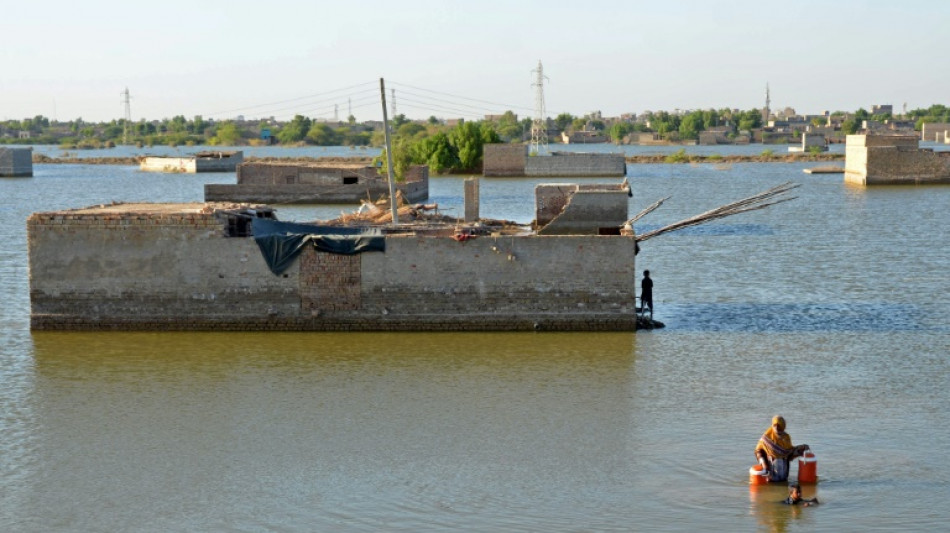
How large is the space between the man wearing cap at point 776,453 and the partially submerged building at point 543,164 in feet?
222

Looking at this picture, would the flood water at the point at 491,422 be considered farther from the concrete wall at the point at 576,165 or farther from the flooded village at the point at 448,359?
the concrete wall at the point at 576,165

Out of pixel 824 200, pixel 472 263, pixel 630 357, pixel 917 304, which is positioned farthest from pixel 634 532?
pixel 824 200

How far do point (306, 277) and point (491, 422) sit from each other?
A: 5961mm

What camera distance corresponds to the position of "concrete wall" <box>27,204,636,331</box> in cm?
2061

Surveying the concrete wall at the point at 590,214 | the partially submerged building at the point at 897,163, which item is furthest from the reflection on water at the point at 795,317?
the partially submerged building at the point at 897,163

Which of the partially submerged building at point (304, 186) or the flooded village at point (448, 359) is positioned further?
the partially submerged building at point (304, 186)

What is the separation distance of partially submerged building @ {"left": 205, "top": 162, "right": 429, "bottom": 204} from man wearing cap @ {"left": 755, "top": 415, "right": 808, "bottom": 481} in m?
42.3

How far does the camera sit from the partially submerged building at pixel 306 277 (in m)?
20.6

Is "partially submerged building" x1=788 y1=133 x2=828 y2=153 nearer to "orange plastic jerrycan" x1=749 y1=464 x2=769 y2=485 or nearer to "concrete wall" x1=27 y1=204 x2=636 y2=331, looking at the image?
"concrete wall" x1=27 y1=204 x2=636 y2=331

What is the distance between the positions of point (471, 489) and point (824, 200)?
48765mm

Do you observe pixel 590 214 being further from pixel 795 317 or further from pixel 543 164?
pixel 543 164

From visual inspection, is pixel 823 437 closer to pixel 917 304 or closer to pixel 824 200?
pixel 917 304

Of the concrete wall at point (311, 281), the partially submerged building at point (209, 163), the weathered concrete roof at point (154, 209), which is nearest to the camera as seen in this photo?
the concrete wall at point (311, 281)

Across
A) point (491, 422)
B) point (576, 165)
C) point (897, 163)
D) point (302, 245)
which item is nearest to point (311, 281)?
point (302, 245)
